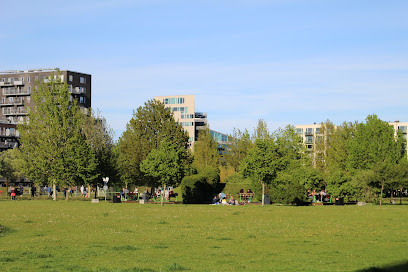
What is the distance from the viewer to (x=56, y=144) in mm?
75000

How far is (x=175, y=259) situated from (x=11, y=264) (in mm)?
4906

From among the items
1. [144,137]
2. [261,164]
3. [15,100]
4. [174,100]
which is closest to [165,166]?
[261,164]

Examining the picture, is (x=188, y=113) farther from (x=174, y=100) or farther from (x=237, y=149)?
(x=237, y=149)

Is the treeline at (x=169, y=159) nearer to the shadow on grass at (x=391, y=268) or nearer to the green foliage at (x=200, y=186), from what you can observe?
the green foliage at (x=200, y=186)

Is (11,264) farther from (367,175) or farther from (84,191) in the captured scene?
(84,191)

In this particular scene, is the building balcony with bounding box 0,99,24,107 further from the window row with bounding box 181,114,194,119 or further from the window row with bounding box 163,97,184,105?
the window row with bounding box 181,114,194,119

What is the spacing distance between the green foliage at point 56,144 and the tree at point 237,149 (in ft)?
127

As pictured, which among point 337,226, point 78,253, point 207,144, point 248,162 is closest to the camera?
point 78,253

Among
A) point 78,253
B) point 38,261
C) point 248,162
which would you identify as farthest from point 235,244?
point 248,162

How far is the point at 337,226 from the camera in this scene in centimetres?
2902

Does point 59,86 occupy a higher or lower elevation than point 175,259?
higher

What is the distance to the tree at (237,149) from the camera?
107 meters

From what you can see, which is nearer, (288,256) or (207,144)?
(288,256)

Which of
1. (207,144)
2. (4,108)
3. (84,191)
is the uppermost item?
(4,108)
